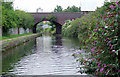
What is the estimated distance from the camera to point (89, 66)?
9352mm

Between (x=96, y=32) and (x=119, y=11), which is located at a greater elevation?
(x=119, y=11)

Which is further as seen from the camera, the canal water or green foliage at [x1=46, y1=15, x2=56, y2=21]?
green foliage at [x1=46, y1=15, x2=56, y2=21]

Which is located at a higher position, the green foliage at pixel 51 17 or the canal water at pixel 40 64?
the green foliage at pixel 51 17

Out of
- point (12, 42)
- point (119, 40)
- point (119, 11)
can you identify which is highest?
point (119, 11)

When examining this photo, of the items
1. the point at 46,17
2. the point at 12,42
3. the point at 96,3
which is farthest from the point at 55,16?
the point at 96,3

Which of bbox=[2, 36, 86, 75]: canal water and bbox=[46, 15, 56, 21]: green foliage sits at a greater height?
bbox=[46, 15, 56, 21]: green foliage

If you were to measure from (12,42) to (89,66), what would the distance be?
19.5 m

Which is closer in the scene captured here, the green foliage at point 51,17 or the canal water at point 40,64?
the canal water at point 40,64

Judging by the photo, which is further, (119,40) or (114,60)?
(114,60)

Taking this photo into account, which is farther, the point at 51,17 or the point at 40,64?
the point at 51,17

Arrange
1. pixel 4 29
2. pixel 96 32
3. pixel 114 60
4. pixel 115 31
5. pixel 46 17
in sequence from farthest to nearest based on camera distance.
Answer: pixel 46 17, pixel 4 29, pixel 96 32, pixel 114 60, pixel 115 31

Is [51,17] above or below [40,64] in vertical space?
above

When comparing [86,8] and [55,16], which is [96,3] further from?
[55,16]

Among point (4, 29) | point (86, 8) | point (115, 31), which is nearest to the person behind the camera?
point (115, 31)
